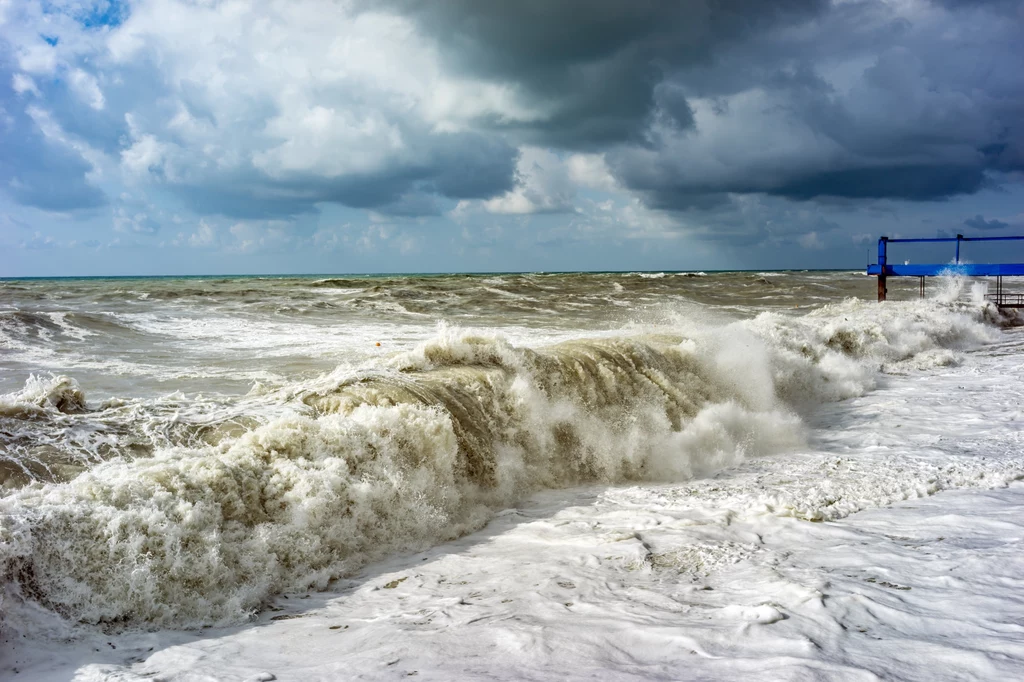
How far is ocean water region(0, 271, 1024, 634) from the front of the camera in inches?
132

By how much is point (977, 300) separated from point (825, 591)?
65.3 feet

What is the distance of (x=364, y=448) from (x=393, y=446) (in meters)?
0.24

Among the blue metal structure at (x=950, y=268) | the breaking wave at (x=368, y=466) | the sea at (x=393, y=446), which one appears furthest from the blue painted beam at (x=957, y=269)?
the breaking wave at (x=368, y=466)

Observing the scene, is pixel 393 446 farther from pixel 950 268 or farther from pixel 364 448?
pixel 950 268

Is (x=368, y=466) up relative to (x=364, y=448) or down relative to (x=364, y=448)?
down

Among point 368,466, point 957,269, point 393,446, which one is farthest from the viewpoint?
point 957,269

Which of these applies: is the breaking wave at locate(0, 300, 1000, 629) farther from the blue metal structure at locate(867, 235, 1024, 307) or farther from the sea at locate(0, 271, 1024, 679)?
the blue metal structure at locate(867, 235, 1024, 307)

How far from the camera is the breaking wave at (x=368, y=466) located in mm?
3264

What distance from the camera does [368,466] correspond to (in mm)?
4586

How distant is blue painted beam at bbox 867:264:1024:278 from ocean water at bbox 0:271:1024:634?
7411 millimetres

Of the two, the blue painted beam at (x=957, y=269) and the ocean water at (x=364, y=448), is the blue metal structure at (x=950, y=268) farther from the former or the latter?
the ocean water at (x=364, y=448)

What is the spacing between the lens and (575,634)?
297cm

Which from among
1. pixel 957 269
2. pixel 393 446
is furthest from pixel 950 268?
pixel 393 446

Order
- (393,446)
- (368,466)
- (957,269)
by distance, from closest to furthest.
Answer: (368,466), (393,446), (957,269)
